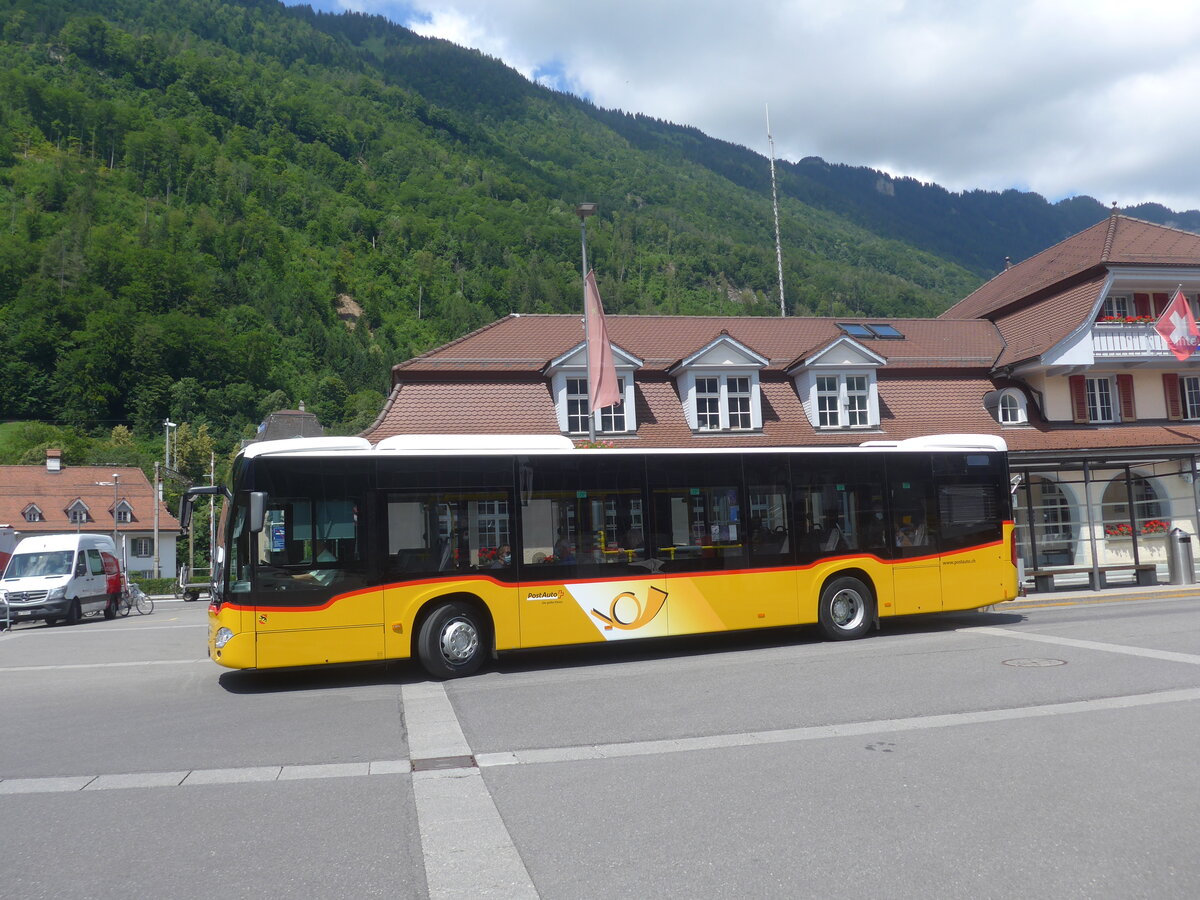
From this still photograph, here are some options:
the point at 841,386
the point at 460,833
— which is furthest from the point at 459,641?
the point at 841,386

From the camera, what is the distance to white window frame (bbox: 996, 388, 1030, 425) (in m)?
29.8

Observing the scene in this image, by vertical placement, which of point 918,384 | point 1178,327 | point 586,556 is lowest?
point 586,556

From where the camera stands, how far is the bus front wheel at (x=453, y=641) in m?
11.7

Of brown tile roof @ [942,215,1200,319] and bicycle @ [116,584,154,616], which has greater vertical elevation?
brown tile roof @ [942,215,1200,319]

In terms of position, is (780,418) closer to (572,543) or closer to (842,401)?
(842,401)

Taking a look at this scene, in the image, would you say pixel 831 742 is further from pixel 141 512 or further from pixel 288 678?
pixel 141 512

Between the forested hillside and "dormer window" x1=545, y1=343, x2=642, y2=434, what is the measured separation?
75082mm

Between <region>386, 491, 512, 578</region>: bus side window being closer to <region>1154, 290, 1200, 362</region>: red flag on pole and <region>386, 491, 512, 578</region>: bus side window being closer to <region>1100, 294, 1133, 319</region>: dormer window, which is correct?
<region>1154, 290, 1200, 362</region>: red flag on pole

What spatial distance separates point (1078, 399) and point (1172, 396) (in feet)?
12.3

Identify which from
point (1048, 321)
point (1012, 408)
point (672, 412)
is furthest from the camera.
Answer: point (1048, 321)

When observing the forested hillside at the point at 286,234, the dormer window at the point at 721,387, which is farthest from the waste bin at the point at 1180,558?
the forested hillside at the point at 286,234

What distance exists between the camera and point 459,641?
11.9 meters

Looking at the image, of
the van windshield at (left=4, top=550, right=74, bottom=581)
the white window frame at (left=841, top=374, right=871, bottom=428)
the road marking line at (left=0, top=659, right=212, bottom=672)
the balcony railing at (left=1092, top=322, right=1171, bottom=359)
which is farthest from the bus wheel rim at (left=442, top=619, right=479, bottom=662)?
the balcony railing at (left=1092, top=322, right=1171, bottom=359)

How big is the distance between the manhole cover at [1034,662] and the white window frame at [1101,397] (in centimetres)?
2197
